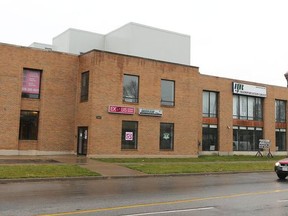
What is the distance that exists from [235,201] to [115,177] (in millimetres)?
7534

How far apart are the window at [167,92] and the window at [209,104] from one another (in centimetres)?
576

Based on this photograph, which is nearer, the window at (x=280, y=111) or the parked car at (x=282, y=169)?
the parked car at (x=282, y=169)

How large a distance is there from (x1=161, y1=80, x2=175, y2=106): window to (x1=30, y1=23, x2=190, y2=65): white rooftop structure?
26.5 ft

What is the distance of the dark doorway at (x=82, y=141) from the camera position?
93.0 ft

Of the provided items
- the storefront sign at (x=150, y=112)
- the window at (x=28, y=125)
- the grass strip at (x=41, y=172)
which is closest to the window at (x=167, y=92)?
the storefront sign at (x=150, y=112)

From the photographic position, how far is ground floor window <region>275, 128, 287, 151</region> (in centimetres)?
4174

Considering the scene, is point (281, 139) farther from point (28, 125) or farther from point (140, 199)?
point (140, 199)

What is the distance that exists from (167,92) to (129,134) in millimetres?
4980

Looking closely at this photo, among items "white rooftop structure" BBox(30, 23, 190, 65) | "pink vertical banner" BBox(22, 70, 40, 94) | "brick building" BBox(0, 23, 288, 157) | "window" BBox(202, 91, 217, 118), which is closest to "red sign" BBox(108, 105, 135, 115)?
"brick building" BBox(0, 23, 288, 157)

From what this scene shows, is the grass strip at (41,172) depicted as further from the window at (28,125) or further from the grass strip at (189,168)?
the window at (28,125)

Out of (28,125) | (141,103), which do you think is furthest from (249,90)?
(28,125)

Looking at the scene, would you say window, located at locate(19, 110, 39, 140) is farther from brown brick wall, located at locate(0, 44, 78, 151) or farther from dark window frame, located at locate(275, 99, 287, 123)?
dark window frame, located at locate(275, 99, 287, 123)

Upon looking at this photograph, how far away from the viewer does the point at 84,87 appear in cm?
2928

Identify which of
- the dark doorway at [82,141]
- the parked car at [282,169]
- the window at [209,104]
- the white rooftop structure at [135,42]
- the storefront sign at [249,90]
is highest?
the white rooftop structure at [135,42]
